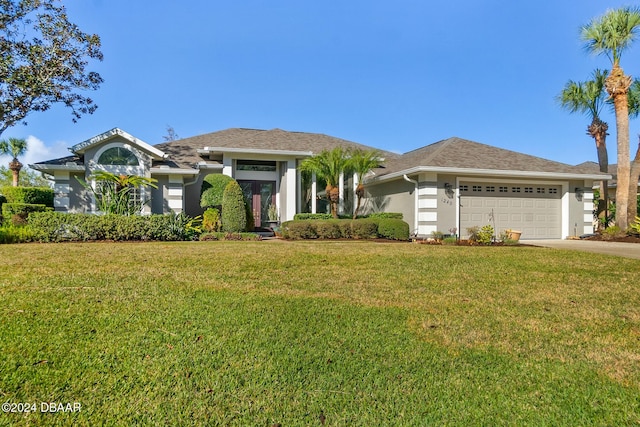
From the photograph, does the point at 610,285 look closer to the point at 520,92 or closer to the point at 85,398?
the point at 85,398

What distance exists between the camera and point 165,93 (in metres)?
16.8

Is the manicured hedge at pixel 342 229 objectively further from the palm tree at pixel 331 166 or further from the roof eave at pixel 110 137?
the roof eave at pixel 110 137

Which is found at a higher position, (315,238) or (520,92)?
(520,92)

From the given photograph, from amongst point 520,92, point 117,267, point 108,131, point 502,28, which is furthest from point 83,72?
point 520,92

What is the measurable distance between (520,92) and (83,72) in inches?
793

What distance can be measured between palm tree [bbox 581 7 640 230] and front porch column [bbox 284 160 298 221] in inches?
543

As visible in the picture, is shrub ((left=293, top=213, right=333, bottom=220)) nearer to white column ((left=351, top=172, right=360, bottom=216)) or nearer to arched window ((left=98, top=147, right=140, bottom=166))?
white column ((left=351, top=172, right=360, bottom=216))

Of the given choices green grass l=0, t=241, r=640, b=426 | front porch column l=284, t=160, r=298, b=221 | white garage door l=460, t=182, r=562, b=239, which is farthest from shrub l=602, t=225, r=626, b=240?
front porch column l=284, t=160, r=298, b=221

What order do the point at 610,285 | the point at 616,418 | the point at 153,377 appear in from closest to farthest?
the point at 616,418 < the point at 153,377 < the point at 610,285

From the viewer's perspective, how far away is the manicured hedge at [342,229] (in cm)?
1343

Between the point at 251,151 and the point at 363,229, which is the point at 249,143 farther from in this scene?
the point at 363,229

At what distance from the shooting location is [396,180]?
16125 mm

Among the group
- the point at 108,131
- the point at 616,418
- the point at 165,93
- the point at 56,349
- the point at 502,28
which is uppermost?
the point at 502,28

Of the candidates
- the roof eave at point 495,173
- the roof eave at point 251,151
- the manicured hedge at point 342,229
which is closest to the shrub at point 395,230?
the manicured hedge at point 342,229
